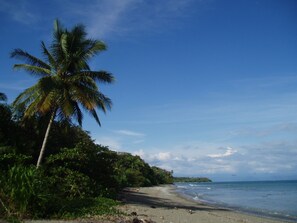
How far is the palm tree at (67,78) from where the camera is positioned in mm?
17281

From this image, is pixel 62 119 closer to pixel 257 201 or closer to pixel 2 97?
pixel 2 97

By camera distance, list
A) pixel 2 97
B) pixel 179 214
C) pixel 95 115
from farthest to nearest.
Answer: pixel 2 97, pixel 95 115, pixel 179 214

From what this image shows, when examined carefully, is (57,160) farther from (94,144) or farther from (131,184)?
(131,184)

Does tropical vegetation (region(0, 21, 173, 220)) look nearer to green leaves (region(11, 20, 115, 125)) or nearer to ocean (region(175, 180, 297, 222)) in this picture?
green leaves (region(11, 20, 115, 125))

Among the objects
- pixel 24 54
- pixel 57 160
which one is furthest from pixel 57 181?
pixel 24 54

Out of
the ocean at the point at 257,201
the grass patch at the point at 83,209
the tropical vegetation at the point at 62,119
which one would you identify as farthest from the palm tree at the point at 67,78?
the ocean at the point at 257,201

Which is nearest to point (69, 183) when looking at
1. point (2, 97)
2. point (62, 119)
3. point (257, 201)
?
point (62, 119)

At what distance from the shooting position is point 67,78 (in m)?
17.7

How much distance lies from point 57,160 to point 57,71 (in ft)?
15.1

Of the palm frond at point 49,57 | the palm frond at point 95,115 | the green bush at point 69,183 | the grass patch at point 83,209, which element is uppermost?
the palm frond at point 49,57

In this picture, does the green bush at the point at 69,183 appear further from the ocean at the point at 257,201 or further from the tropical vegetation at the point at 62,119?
the ocean at the point at 257,201

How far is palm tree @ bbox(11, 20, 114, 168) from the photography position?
17.3 m

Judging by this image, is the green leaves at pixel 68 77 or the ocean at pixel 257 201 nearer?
the green leaves at pixel 68 77

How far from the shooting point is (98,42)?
18406 millimetres
